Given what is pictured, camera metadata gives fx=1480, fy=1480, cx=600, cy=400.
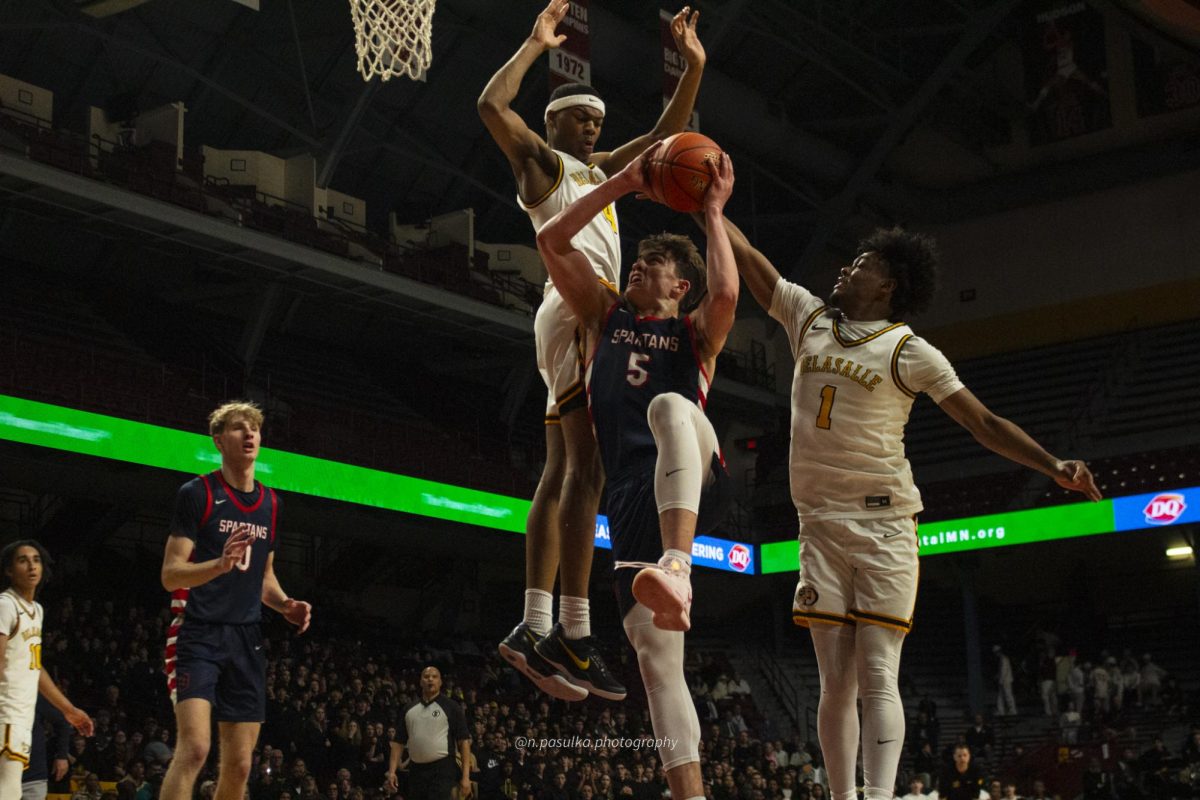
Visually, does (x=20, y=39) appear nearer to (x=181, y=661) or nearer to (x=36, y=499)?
(x=36, y=499)

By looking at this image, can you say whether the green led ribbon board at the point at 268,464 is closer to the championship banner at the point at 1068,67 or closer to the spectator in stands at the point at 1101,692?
the spectator in stands at the point at 1101,692

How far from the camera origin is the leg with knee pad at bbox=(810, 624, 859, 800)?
216 inches

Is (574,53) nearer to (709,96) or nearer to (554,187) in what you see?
(709,96)

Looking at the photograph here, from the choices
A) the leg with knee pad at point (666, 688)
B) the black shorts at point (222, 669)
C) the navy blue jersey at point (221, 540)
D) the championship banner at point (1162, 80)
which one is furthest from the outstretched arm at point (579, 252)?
the championship banner at point (1162, 80)

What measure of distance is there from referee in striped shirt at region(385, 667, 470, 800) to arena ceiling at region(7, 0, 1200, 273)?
42.6 ft

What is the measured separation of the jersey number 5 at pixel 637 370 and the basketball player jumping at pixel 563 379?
36 centimetres

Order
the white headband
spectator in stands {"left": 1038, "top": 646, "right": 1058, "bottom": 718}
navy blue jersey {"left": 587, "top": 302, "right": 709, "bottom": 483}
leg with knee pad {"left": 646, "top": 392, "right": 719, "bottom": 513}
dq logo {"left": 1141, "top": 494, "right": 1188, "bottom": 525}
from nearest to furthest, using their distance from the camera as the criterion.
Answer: leg with knee pad {"left": 646, "top": 392, "right": 719, "bottom": 513}, navy blue jersey {"left": 587, "top": 302, "right": 709, "bottom": 483}, the white headband, dq logo {"left": 1141, "top": 494, "right": 1188, "bottom": 525}, spectator in stands {"left": 1038, "top": 646, "right": 1058, "bottom": 718}

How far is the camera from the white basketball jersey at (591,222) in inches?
238

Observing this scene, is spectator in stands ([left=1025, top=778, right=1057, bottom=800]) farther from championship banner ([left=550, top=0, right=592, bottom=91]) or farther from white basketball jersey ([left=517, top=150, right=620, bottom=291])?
white basketball jersey ([left=517, top=150, right=620, bottom=291])

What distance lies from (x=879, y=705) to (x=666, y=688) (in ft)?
2.90

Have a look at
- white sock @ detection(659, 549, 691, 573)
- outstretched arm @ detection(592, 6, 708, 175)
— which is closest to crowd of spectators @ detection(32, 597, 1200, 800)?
outstretched arm @ detection(592, 6, 708, 175)

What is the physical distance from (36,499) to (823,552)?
19.5m

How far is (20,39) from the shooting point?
22.2m

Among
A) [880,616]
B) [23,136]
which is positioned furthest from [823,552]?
[23,136]
